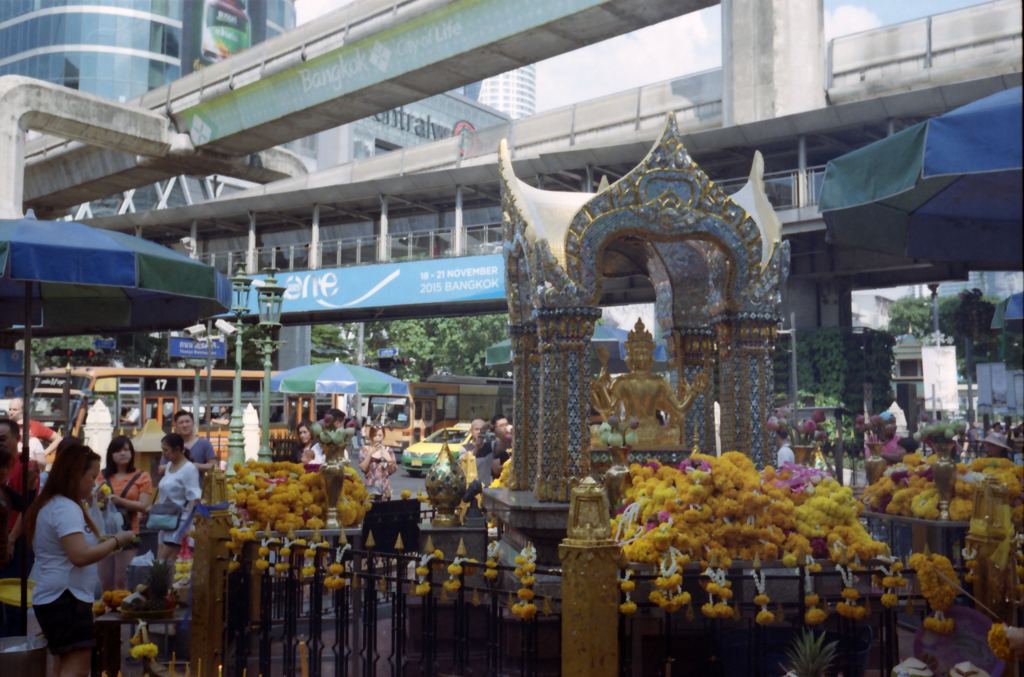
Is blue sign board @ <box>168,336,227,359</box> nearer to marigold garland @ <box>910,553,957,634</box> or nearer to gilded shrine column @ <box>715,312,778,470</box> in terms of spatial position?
gilded shrine column @ <box>715,312,778,470</box>

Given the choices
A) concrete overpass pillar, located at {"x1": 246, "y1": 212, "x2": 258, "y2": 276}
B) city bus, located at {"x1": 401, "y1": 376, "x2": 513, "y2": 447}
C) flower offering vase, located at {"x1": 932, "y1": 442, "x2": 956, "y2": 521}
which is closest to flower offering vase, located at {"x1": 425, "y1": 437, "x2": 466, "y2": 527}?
flower offering vase, located at {"x1": 932, "y1": 442, "x2": 956, "y2": 521}

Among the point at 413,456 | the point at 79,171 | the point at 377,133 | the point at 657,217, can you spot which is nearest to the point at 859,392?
the point at 413,456

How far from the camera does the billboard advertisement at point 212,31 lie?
125ft

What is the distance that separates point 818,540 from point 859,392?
20036 millimetres

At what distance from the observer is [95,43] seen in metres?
47.9

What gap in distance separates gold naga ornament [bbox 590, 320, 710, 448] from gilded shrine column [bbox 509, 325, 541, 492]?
78 centimetres

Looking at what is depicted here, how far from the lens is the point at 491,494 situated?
9.77 metres

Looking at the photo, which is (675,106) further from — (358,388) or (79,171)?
(79,171)

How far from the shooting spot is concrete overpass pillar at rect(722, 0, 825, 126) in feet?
68.4

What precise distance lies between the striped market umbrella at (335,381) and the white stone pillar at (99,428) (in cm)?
638

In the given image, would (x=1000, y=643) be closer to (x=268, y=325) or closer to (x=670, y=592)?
(x=670, y=592)

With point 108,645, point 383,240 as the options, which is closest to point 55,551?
point 108,645

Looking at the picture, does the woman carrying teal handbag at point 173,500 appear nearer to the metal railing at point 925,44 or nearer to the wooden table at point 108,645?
the wooden table at point 108,645

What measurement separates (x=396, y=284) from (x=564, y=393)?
54.3ft
